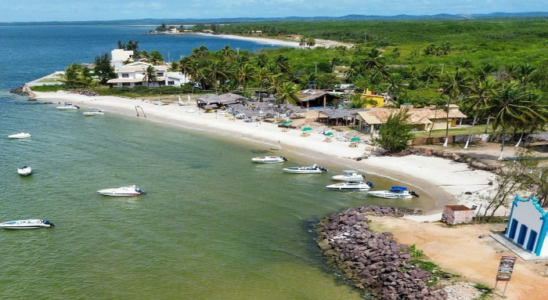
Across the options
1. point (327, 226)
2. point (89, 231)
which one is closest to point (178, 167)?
point (89, 231)

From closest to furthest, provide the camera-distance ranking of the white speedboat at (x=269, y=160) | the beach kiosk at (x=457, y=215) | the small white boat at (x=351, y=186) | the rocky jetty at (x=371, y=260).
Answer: the rocky jetty at (x=371, y=260) → the beach kiosk at (x=457, y=215) → the small white boat at (x=351, y=186) → the white speedboat at (x=269, y=160)

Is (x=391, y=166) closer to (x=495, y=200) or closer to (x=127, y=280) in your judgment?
(x=495, y=200)

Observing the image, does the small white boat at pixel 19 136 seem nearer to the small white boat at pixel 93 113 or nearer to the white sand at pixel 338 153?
the small white boat at pixel 93 113

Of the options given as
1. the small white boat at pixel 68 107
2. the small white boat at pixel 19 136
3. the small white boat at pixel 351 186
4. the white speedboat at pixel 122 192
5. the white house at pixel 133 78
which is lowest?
the small white boat at pixel 19 136

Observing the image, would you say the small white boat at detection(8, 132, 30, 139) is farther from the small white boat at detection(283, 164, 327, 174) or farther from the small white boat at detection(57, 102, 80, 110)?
the small white boat at detection(283, 164, 327, 174)

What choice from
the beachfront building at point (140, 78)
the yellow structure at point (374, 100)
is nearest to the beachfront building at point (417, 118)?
the yellow structure at point (374, 100)

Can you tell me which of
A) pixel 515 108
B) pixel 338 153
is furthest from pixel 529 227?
pixel 338 153
